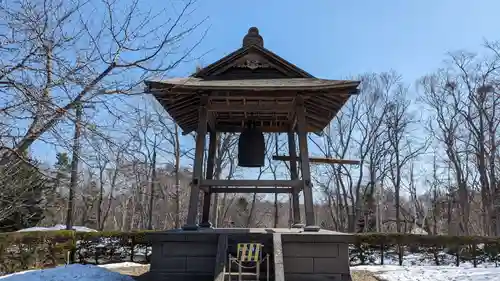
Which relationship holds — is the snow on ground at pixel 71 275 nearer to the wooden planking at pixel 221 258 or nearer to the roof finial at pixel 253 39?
the wooden planking at pixel 221 258

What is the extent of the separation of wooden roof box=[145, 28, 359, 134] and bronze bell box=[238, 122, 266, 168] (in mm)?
505

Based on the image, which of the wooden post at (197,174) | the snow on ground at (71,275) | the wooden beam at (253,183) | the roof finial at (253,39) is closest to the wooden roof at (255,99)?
the wooden post at (197,174)

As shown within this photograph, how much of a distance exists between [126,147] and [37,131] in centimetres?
85

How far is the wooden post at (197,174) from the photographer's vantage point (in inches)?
275

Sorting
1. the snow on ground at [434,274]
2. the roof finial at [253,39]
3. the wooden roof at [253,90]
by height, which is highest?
A: the roof finial at [253,39]

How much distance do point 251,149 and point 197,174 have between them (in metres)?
1.56

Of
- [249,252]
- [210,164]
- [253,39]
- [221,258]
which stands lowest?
[221,258]

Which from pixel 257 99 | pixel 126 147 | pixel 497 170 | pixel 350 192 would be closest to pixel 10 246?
pixel 257 99

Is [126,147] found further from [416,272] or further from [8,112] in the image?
[416,272]

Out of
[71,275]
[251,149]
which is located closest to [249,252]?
[251,149]

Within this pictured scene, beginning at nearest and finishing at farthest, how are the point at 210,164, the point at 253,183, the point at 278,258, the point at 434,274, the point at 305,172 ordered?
the point at 278,258, the point at 253,183, the point at 305,172, the point at 210,164, the point at 434,274

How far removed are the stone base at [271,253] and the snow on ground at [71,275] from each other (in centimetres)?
196

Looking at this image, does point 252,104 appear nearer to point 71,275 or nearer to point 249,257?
point 249,257

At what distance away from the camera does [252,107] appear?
787 centimetres
